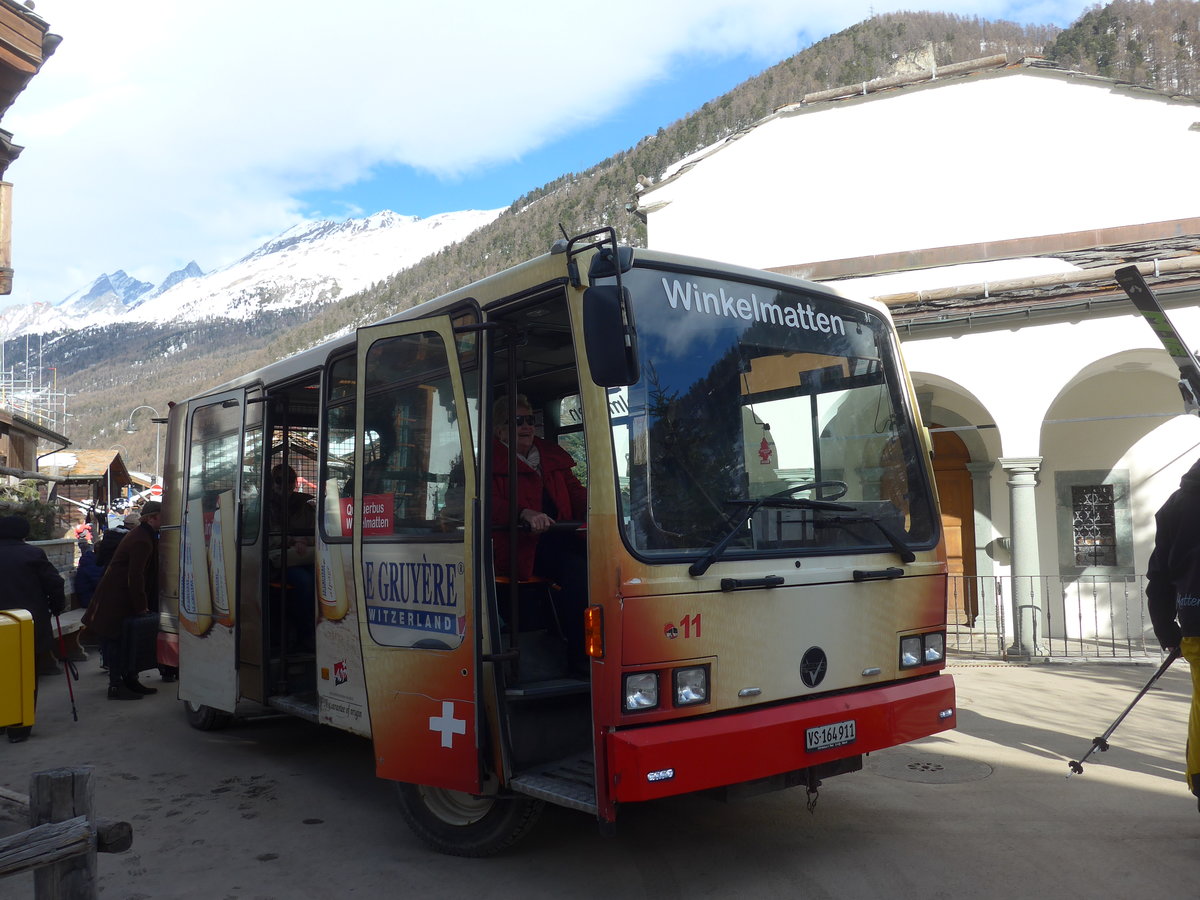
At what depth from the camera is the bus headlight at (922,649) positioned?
16.2 ft

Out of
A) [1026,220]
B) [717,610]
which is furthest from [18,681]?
[1026,220]

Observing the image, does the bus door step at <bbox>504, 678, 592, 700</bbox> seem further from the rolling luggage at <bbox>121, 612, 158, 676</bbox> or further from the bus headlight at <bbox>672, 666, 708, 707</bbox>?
the rolling luggage at <bbox>121, 612, 158, 676</bbox>

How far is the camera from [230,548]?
7066 millimetres

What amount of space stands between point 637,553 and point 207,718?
562cm

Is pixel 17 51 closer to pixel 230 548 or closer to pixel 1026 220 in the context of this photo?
pixel 230 548

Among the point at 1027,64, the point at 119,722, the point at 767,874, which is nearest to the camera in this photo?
the point at 767,874

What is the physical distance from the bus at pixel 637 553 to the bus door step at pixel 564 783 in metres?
0.02

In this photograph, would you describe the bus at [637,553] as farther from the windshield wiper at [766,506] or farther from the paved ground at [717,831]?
the paved ground at [717,831]

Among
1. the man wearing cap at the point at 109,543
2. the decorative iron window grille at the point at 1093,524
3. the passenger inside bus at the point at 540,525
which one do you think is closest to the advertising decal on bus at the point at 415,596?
the passenger inside bus at the point at 540,525

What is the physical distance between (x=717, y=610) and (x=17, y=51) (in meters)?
13.2

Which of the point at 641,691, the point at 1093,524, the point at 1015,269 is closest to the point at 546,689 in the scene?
the point at 641,691

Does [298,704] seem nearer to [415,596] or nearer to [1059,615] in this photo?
[415,596]

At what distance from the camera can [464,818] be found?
493 centimetres

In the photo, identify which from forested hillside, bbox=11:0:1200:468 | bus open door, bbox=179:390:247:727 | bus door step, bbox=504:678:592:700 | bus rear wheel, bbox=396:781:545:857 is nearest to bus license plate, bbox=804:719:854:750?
bus door step, bbox=504:678:592:700
